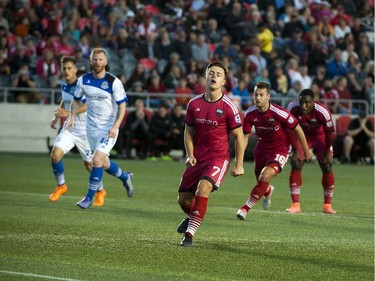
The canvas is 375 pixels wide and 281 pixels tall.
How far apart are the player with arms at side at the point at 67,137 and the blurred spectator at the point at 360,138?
13939mm

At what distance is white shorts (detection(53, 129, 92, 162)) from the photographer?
16.6 meters

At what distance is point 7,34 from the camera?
30.2m

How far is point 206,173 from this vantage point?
1176 centimetres

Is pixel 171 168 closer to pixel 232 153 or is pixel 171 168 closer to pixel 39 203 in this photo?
pixel 232 153

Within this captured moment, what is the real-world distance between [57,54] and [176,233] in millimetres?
17870

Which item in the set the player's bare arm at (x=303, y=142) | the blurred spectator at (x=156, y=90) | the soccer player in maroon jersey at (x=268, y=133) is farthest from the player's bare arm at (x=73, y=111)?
the blurred spectator at (x=156, y=90)

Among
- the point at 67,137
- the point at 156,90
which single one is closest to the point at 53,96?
the point at 156,90

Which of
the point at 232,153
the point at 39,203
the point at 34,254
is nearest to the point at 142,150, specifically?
the point at 232,153

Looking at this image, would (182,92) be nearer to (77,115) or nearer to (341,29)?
(341,29)

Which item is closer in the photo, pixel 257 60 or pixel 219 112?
pixel 219 112

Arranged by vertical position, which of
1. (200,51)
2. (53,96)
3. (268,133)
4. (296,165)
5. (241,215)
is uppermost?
(200,51)

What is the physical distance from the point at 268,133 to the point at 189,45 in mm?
16190

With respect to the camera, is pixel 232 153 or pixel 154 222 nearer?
pixel 154 222

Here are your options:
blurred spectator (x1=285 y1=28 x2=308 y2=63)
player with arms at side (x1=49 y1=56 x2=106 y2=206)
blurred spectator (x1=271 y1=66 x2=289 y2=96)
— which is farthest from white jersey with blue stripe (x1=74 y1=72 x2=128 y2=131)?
blurred spectator (x1=285 y1=28 x2=308 y2=63)
